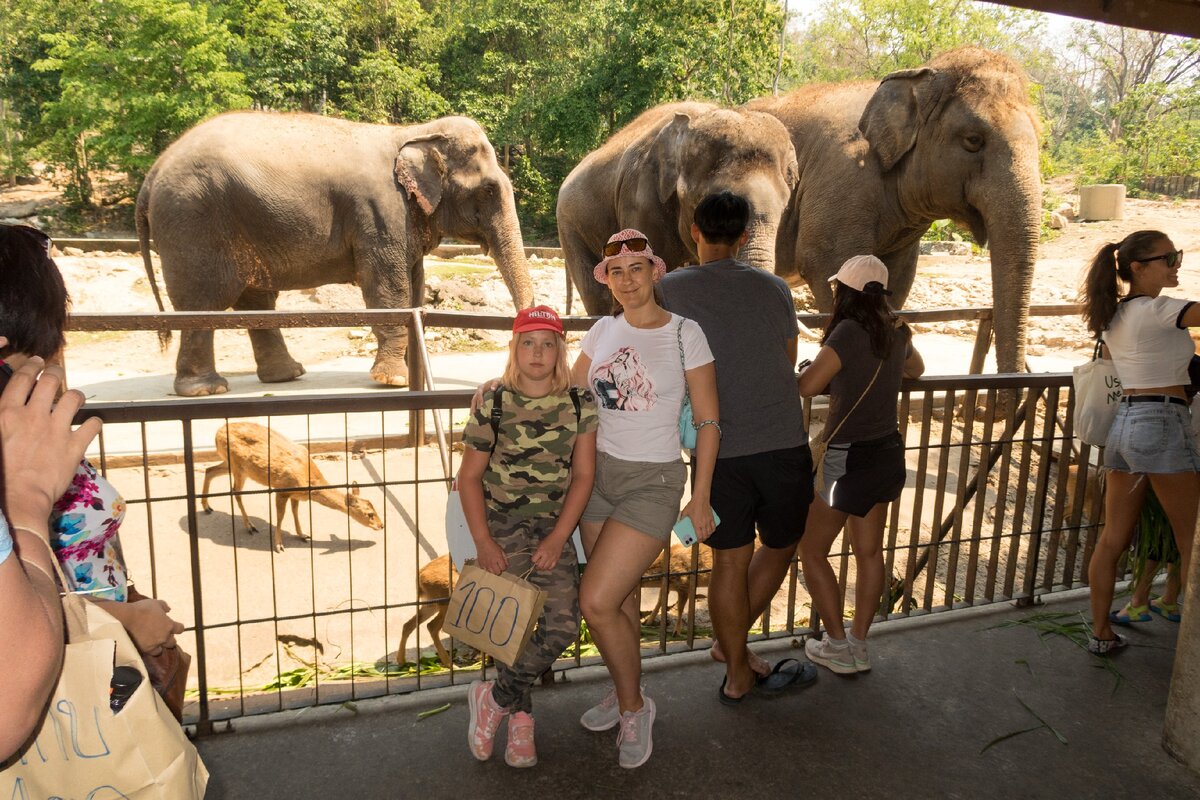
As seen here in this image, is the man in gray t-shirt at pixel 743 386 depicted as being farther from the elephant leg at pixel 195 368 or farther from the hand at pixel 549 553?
the elephant leg at pixel 195 368

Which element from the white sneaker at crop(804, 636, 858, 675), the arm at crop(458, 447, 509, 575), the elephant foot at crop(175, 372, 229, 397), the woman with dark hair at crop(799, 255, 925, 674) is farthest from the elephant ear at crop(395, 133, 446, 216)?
the arm at crop(458, 447, 509, 575)

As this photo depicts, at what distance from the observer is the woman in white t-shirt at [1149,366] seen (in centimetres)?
335

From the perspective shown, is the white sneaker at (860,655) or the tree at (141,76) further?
the tree at (141,76)

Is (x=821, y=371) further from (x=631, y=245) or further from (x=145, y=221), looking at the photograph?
(x=145, y=221)

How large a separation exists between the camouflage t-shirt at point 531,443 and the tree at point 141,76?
2457 cm

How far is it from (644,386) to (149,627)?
143 cm

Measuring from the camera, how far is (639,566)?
2.78 metres

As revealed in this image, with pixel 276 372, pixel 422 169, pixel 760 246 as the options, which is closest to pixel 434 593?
pixel 760 246

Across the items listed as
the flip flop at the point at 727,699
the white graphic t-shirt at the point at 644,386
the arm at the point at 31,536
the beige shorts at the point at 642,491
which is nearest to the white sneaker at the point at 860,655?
the flip flop at the point at 727,699

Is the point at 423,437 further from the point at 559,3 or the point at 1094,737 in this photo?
the point at 559,3

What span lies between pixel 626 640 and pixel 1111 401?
2.11 metres

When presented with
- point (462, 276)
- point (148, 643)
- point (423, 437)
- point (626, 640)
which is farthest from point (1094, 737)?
point (462, 276)

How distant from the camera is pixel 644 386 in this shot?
2.77m

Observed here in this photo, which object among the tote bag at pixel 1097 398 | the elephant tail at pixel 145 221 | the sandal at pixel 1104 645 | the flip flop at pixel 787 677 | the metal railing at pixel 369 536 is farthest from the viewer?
the elephant tail at pixel 145 221
